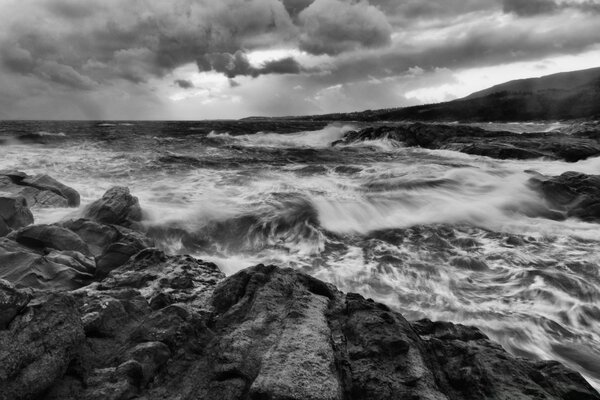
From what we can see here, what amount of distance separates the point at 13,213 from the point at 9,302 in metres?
6.50

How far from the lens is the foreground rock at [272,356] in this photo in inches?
127

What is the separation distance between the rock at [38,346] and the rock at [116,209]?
6.27 m

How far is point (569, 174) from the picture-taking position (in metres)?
13.7

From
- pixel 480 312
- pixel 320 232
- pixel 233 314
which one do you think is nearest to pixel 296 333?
pixel 233 314

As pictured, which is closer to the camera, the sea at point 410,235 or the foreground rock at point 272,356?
the foreground rock at point 272,356

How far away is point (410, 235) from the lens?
34.7ft

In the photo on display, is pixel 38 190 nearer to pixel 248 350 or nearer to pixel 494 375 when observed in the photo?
pixel 248 350

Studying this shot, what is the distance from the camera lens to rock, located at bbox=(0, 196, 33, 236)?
838cm

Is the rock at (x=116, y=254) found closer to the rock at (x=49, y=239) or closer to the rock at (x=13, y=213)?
the rock at (x=49, y=239)

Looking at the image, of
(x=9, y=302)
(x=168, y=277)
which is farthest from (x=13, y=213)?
(x=9, y=302)

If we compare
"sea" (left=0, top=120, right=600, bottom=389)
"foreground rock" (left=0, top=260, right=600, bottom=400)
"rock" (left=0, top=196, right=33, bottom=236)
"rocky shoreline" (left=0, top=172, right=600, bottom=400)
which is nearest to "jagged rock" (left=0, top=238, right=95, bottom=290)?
"rocky shoreline" (left=0, top=172, right=600, bottom=400)

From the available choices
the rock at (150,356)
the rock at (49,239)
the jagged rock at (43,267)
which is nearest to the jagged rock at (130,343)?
the rock at (150,356)

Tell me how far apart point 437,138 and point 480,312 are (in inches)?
1007

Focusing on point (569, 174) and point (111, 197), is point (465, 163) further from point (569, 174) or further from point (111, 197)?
point (111, 197)
